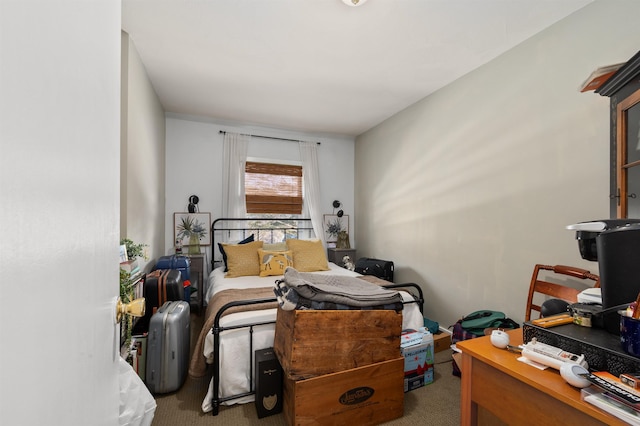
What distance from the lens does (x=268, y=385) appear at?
181cm

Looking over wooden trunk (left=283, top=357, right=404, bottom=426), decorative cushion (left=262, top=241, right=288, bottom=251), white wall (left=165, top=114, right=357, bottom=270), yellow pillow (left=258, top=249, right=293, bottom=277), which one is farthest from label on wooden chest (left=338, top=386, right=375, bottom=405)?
white wall (left=165, top=114, right=357, bottom=270)

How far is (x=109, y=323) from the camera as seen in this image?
2.12ft

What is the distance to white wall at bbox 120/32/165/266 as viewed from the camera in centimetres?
217

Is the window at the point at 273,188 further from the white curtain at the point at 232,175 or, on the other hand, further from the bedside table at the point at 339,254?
the bedside table at the point at 339,254

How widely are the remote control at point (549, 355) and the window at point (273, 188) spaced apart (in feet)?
12.3

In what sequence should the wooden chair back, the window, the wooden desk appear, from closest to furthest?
the wooden desk
the wooden chair back
the window

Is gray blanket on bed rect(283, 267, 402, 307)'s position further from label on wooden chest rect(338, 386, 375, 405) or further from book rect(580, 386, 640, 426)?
book rect(580, 386, 640, 426)

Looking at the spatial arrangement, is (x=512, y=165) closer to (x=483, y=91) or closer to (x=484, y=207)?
(x=484, y=207)

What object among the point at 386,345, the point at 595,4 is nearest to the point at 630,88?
the point at 595,4

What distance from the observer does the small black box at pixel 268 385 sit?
179cm

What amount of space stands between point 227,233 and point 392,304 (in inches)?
116

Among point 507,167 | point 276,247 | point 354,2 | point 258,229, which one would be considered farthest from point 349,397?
point 258,229

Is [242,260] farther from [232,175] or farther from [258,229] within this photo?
[232,175]

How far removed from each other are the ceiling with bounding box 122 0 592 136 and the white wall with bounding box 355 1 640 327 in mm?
239
